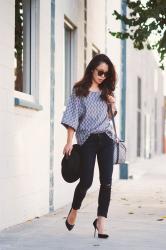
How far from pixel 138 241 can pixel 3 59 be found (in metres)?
2.20

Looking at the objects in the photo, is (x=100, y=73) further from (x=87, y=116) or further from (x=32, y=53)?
(x=32, y=53)

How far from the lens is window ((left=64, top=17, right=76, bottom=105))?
1164 cm

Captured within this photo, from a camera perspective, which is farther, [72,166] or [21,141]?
[21,141]

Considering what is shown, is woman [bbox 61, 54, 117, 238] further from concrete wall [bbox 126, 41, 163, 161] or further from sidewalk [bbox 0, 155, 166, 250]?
concrete wall [bbox 126, 41, 163, 161]

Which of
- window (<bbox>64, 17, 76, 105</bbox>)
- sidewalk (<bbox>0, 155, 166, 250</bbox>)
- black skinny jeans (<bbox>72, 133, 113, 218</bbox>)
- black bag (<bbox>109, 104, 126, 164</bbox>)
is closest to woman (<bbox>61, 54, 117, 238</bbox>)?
black skinny jeans (<bbox>72, 133, 113, 218</bbox>)

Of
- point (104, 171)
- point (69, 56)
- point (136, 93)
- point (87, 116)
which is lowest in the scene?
point (104, 171)

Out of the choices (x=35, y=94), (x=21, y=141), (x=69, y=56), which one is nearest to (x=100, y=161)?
(x=21, y=141)

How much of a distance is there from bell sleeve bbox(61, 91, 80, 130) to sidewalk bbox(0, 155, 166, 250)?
105 centimetres

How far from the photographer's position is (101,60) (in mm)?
6867

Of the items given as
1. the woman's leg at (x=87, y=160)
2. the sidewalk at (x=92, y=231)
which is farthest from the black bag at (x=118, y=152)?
the sidewalk at (x=92, y=231)

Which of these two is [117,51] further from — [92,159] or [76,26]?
[92,159]

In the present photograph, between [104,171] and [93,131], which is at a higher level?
[93,131]

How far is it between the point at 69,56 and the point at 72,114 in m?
5.12

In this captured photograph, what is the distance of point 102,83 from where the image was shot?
22.8ft
